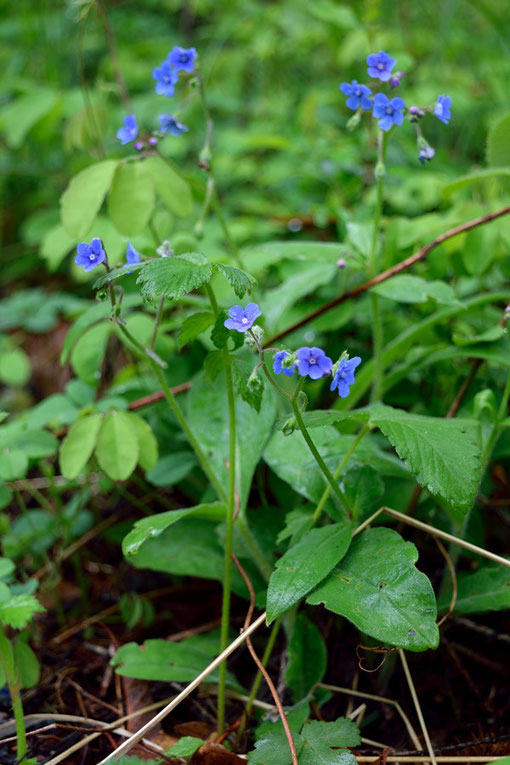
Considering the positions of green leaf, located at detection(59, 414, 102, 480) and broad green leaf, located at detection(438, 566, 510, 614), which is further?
green leaf, located at detection(59, 414, 102, 480)

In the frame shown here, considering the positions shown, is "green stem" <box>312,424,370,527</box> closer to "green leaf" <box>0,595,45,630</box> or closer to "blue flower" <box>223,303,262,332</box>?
"blue flower" <box>223,303,262,332</box>

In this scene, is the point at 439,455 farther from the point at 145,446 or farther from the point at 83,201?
the point at 83,201

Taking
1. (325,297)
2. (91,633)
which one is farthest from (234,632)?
(325,297)

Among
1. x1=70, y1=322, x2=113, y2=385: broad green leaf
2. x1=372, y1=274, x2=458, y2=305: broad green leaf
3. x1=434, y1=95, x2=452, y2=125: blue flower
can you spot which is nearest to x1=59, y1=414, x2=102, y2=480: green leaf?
x1=70, y1=322, x2=113, y2=385: broad green leaf

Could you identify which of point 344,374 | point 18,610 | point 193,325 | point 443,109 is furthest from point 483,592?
point 443,109

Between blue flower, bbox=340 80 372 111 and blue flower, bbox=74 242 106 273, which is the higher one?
blue flower, bbox=340 80 372 111

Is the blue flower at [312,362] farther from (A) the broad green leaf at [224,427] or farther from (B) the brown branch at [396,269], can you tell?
(B) the brown branch at [396,269]
